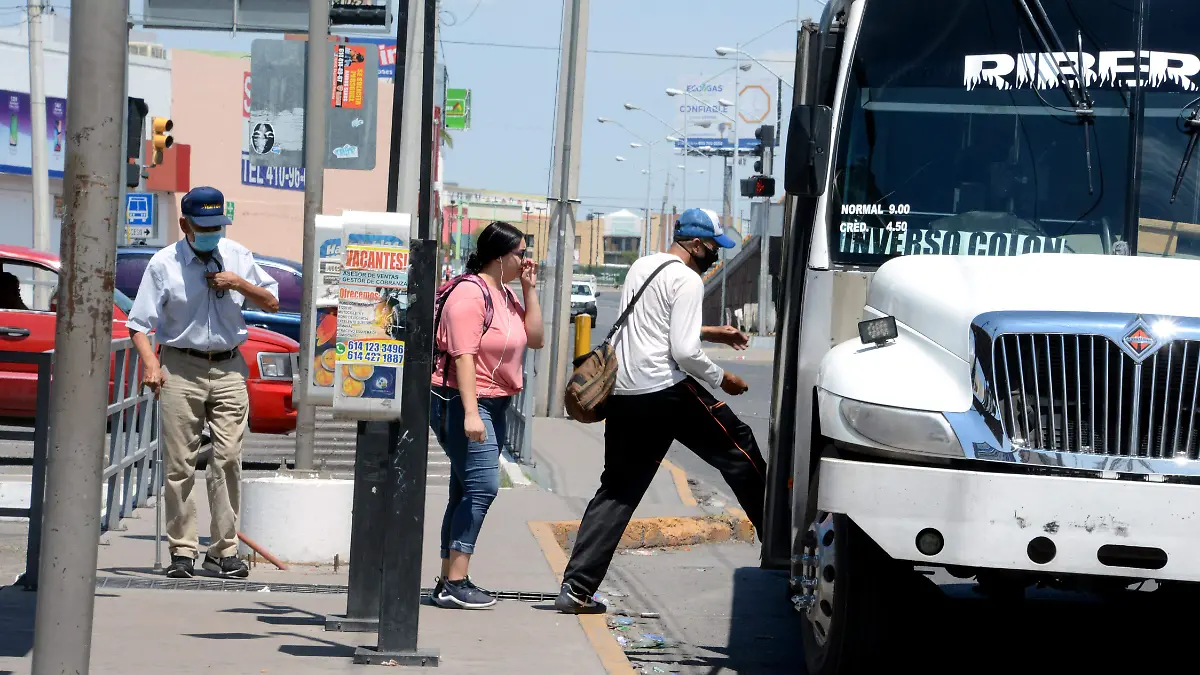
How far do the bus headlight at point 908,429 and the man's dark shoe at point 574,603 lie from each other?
239 centimetres

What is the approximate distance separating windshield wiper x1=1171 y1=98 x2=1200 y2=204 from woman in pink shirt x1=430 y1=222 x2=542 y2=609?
2827 millimetres

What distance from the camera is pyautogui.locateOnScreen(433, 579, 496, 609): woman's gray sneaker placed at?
23.9 feet

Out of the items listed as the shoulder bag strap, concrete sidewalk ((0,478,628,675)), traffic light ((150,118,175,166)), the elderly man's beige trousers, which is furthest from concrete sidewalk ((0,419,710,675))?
traffic light ((150,118,175,166))

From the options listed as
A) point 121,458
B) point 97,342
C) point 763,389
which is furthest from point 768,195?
Result: point 763,389

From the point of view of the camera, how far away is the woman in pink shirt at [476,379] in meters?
7.12

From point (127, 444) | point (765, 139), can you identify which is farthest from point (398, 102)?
point (765, 139)

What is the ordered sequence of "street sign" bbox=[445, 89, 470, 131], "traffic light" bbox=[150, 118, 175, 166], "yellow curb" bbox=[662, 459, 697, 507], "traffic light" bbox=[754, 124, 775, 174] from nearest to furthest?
"yellow curb" bbox=[662, 459, 697, 507], "traffic light" bbox=[150, 118, 175, 166], "traffic light" bbox=[754, 124, 775, 174], "street sign" bbox=[445, 89, 470, 131]

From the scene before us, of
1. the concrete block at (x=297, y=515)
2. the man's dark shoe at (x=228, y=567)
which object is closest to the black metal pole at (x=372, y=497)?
the man's dark shoe at (x=228, y=567)

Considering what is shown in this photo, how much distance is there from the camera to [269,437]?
13367mm

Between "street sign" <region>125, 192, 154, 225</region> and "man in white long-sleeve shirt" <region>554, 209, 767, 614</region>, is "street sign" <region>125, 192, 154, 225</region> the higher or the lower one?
the higher one

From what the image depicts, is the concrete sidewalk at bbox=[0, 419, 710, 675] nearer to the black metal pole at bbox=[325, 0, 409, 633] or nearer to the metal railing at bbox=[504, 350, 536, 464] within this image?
the black metal pole at bbox=[325, 0, 409, 633]

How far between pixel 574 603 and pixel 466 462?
2.71ft

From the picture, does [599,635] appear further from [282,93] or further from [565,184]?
[565,184]

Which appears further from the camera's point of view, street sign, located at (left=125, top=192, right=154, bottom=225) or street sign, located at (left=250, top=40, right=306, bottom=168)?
street sign, located at (left=125, top=192, right=154, bottom=225)
